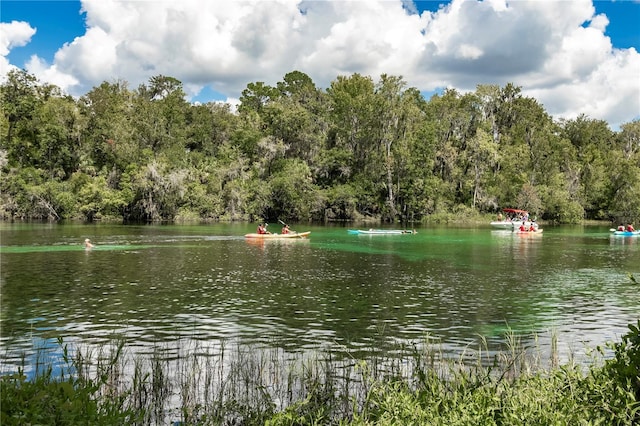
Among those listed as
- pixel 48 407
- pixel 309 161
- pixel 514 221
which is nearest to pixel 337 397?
pixel 48 407

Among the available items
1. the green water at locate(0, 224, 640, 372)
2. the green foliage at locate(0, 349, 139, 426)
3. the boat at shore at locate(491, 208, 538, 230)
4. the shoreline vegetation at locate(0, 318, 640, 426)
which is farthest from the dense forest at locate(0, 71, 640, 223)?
the green foliage at locate(0, 349, 139, 426)

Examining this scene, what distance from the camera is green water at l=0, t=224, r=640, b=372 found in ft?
52.1

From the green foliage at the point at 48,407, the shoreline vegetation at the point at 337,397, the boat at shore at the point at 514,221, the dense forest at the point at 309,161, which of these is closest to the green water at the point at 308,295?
the shoreline vegetation at the point at 337,397

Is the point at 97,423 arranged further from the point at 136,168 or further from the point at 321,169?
the point at 321,169

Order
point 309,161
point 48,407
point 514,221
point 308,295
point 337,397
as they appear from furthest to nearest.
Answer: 1. point 309,161
2. point 514,221
3. point 308,295
4. point 337,397
5. point 48,407

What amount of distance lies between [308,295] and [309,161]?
236 ft

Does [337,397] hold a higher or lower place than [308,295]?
higher

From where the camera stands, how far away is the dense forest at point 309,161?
82.2m

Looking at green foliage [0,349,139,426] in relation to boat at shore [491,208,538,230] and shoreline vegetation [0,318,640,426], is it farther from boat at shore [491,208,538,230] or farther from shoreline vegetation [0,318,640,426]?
boat at shore [491,208,538,230]

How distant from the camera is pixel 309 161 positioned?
93.4m

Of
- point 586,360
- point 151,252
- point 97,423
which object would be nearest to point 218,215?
point 151,252

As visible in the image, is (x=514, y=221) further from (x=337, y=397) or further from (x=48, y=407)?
(x=48, y=407)

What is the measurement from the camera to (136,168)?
82688 millimetres

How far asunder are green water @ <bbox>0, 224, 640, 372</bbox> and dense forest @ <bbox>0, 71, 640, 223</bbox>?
41.7 metres
